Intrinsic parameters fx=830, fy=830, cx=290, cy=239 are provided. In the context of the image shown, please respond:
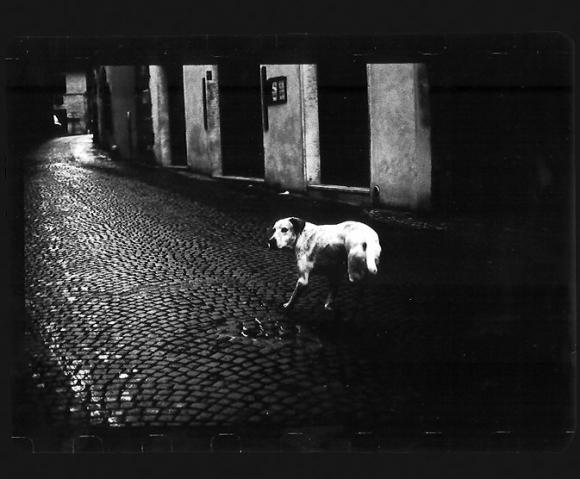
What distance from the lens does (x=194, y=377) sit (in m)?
3.96

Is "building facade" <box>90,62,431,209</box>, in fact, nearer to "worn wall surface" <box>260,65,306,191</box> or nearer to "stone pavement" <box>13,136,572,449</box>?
"worn wall surface" <box>260,65,306,191</box>

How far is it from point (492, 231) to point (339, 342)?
0.98 m

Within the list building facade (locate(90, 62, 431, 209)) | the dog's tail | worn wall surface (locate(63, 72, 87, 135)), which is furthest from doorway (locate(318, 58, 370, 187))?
worn wall surface (locate(63, 72, 87, 135))

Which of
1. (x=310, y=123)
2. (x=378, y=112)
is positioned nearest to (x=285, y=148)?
(x=310, y=123)

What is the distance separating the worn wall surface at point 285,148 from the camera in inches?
181

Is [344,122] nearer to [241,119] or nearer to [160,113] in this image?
[241,119]

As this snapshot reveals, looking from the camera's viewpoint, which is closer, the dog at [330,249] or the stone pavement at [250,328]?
the stone pavement at [250,328]

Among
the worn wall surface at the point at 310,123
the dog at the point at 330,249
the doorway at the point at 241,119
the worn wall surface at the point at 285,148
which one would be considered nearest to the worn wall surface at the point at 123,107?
the doorway at the point at 241,119

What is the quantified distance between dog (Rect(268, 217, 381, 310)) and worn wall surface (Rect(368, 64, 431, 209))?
0.34 m

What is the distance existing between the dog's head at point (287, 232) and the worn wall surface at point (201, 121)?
0.60 metres

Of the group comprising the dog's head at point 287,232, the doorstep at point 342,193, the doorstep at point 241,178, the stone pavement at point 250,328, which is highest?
the doorstep at point 241,178

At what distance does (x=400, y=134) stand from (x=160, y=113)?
4.28ft

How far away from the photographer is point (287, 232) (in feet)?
14.1

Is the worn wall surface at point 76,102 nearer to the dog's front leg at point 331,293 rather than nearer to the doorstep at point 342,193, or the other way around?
the doorstep at point 342,193
